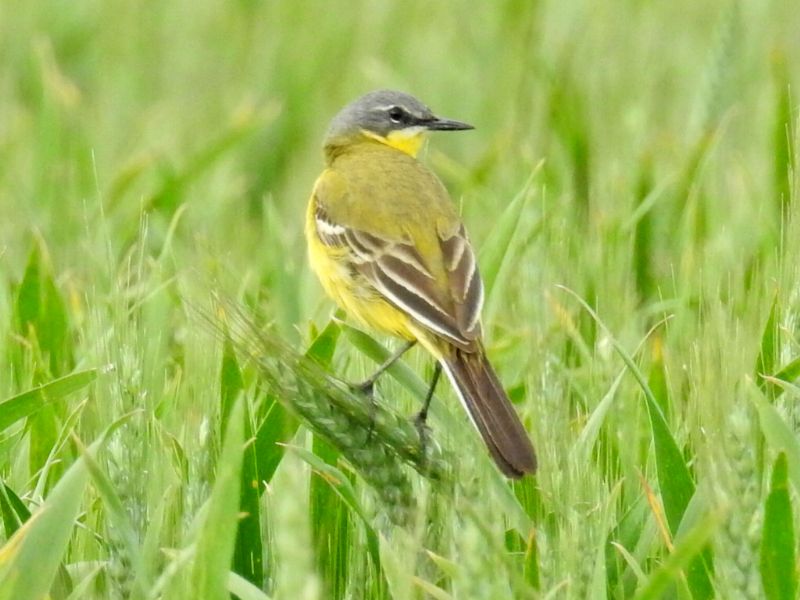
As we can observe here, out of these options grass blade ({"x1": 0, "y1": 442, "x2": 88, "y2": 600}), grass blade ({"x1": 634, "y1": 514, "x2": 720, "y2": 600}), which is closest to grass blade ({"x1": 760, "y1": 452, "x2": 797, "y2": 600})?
grass blade ({"x1": 634, "y1": 514, "x2": 720, "y2": 600})

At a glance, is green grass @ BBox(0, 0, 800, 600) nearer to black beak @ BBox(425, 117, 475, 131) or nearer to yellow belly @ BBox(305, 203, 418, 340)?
yellow belly @ BBox(305, 203, 418, 340)

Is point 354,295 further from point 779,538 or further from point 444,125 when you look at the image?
point 779,538

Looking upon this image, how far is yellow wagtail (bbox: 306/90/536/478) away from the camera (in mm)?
3359

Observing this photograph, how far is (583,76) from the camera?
7.23m

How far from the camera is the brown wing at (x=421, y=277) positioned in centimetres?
376

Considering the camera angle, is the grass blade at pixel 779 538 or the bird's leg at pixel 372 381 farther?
the bird's leg at pixel 372 381

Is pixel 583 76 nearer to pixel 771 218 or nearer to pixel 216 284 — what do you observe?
pixel 771 218

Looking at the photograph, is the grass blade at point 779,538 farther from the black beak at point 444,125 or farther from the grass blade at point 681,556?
the black beak at point 444,125

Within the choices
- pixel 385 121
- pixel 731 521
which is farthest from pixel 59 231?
pixel 731 521

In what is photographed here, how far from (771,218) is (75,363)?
207 cm

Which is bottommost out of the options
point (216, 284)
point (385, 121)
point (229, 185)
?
point (229, 185)

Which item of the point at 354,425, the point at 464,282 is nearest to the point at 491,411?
the point at 354,425

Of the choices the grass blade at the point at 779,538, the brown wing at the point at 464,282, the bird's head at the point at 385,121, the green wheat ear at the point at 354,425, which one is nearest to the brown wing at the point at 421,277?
the brown wing at the point at 464,282

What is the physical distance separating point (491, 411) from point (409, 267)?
950 millimetres
